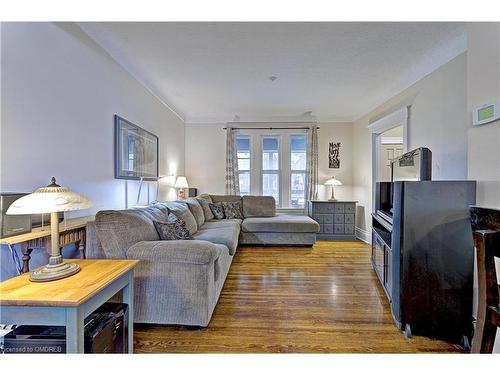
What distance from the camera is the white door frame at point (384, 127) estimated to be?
3572 millimetres

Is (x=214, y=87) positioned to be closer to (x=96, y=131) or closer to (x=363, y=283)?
(x=96, y=131)

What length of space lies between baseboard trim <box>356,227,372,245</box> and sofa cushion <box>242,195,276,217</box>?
1781 millimetres

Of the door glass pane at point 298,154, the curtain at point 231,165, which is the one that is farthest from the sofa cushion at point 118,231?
the door glass pane at point 298,154

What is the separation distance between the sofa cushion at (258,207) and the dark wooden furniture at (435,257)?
331 cm

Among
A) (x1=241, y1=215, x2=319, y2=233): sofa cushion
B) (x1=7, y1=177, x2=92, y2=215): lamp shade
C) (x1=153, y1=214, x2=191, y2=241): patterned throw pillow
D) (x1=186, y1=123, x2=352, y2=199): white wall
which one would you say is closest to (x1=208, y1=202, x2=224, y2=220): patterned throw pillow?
(x1=241, y1=215, x2=319, y2=233): sofa cushion

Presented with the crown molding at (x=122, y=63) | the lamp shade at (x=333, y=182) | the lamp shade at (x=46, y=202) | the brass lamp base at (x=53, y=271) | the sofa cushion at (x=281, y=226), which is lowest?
the sofa cushion at (x=281, y=226)

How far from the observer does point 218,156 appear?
229 inches

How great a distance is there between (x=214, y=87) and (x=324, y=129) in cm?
290

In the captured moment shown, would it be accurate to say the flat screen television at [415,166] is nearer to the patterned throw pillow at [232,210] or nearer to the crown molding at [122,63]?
the patterned throw pillow at [232,210]

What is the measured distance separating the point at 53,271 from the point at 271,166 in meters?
4.88

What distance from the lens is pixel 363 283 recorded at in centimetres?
292

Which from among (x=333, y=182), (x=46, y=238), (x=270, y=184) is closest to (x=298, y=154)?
(x=270, y=184)
